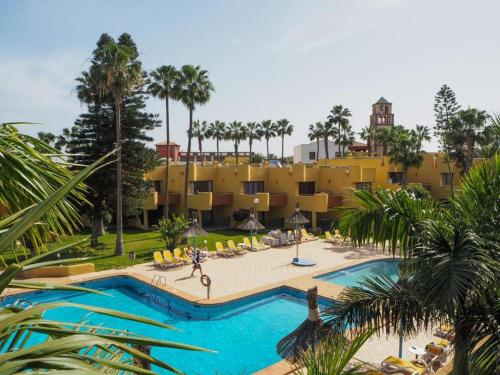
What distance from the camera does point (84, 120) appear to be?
26.0 meters

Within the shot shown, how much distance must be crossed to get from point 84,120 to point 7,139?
24.8m

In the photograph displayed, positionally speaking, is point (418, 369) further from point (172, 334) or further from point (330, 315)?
point (172, 334)

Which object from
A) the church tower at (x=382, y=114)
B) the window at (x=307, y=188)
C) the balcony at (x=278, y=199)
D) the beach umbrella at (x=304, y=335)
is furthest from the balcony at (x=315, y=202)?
the church tower at (x=382, y=114)

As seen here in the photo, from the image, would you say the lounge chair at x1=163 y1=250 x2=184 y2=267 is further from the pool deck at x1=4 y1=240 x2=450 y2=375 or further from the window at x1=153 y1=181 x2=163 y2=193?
the window at x1=153 y1=181 x2=163 y2=193

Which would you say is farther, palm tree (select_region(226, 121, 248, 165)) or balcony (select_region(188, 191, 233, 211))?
palm tree (select_region(226, 121, 248, 165))

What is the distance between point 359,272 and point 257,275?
18.8ft

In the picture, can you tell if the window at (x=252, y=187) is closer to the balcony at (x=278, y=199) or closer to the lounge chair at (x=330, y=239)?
the balcony at (x=278, y=199)

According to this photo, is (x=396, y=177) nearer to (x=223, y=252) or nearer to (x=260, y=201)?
(x=260, y=201)

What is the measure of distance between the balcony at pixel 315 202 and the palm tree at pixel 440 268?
2417 centimetres

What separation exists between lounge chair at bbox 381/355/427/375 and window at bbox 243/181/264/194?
25.3 m

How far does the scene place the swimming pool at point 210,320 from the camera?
11.7 meters

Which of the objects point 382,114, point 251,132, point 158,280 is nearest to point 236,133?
point 251,132

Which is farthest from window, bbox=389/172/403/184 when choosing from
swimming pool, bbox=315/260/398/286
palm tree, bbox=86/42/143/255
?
palm tree, bbox=86/42/143/255

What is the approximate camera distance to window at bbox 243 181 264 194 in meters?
34.8
